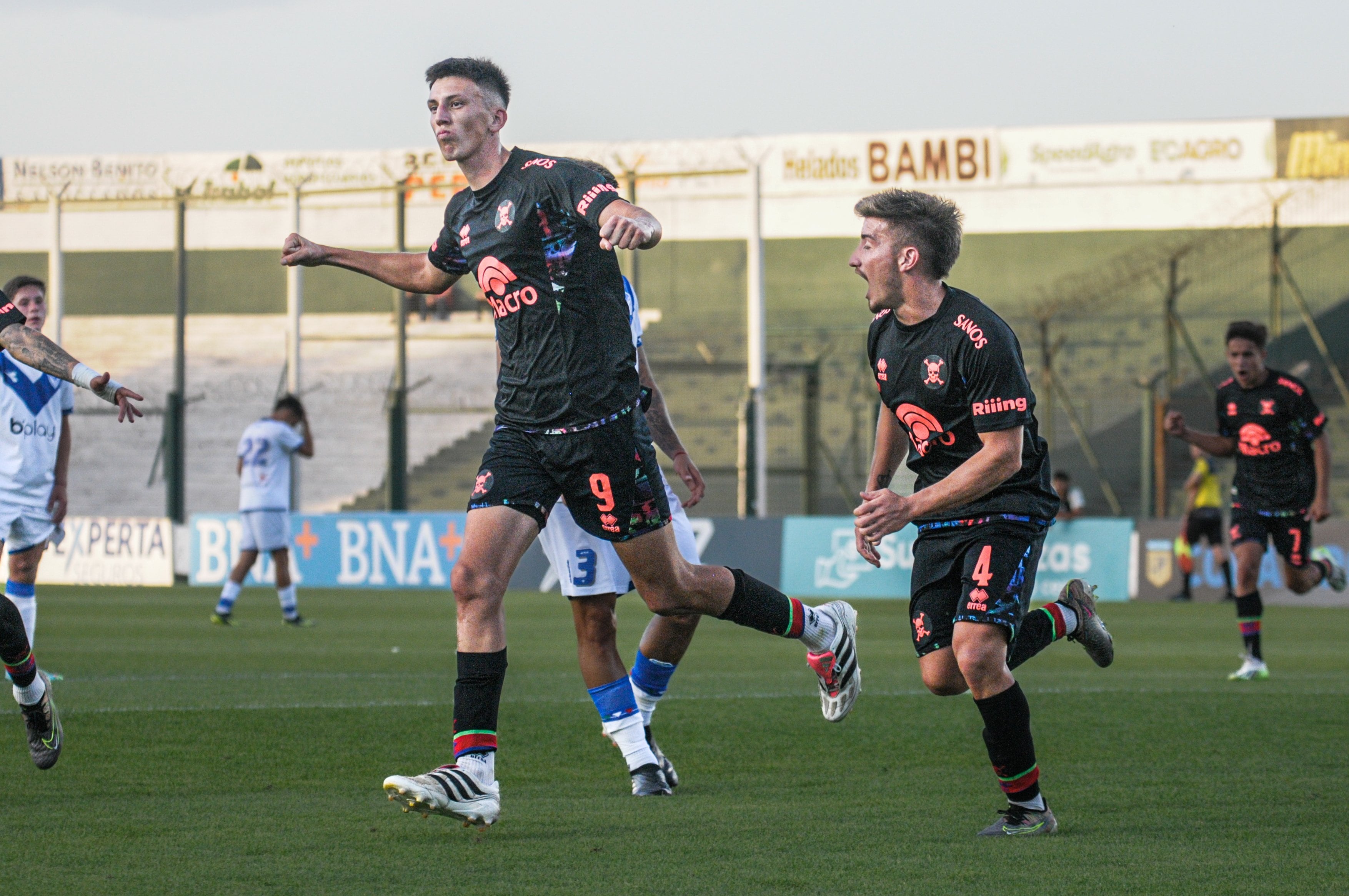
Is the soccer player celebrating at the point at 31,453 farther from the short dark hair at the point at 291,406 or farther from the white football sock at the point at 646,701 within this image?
the short dark hair at the point at 291,406

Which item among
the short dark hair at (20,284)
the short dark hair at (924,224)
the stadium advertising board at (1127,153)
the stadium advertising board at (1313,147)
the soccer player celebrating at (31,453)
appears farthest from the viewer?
the stadium advertising board at (1127,153)

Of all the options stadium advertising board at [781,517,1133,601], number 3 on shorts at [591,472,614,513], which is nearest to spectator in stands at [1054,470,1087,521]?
stadium advertising board at [781,517,1133,601]

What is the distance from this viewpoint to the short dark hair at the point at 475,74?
530 cm

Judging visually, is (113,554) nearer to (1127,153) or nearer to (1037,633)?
(1037,633)

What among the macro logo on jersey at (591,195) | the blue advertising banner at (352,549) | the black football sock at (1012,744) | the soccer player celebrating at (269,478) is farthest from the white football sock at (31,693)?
the blue advertising banner at (352,549)

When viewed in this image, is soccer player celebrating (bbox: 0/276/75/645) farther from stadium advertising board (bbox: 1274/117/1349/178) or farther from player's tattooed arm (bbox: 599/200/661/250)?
stadium advertising board (bbox: 1274/117/1349/178)

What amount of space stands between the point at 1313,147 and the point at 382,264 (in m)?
34.5

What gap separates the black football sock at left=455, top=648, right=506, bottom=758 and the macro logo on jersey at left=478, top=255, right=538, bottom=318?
1.12 meters

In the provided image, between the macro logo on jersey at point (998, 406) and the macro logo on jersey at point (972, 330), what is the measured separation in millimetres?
180

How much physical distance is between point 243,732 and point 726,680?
374cm

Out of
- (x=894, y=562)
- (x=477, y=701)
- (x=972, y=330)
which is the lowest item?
(x=894, y=562)

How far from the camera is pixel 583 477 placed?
17.3 feet

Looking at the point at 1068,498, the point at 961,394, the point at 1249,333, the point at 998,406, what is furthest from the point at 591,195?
the point at 1068,498

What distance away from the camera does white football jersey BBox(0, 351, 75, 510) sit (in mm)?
8766
